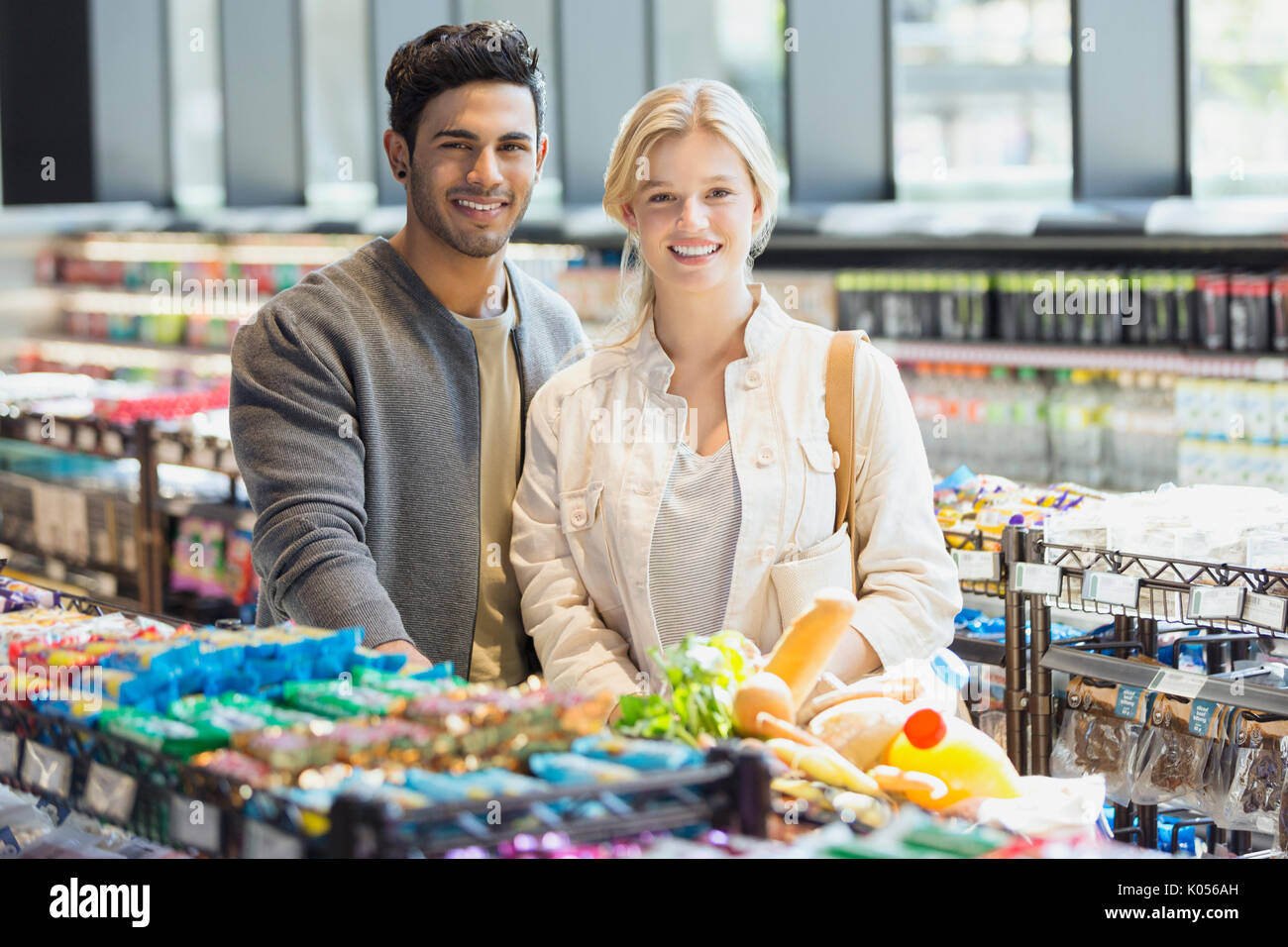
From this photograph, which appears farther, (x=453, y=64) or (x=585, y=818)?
(x=453, y=64)

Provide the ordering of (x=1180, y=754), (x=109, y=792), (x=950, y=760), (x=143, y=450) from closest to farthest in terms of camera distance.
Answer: (x=109, y=792)
(x=950, y=760)
(x=1180, y=754)
(x=143, y=450)

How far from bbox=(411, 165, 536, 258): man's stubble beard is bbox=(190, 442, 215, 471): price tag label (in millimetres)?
3346

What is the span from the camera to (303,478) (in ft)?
7.66

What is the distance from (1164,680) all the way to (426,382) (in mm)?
1406

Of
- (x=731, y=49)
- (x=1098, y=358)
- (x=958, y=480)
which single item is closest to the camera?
(x=958, y=480)

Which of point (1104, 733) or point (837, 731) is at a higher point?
point (837, 731)

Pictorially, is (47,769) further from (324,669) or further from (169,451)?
(169,451)

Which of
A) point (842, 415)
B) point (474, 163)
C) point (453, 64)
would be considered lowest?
point (842, 415)

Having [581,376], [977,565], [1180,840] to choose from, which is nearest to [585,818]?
[581,376]

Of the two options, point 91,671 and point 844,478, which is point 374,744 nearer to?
point 91,671

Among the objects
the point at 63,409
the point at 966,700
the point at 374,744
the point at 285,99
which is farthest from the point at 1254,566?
the point at 285,99

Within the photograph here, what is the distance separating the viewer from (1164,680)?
8.69 feet

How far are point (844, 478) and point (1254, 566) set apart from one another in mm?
795

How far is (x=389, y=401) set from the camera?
249 cm
